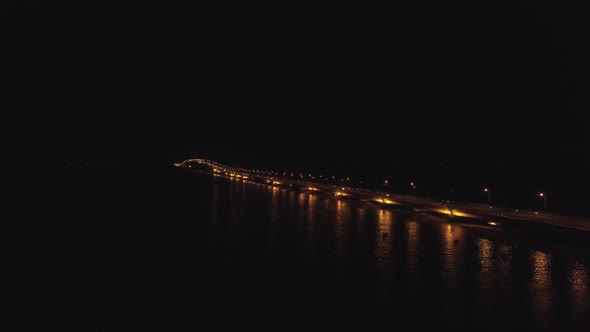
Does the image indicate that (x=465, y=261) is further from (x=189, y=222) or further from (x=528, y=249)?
(x=189, y=222)

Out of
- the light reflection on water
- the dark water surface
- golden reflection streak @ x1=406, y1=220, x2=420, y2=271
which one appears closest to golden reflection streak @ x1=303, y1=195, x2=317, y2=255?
the light reflection on water

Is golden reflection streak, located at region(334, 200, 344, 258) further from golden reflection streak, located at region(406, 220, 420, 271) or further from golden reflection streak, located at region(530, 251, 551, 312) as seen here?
golden reflection streak, located at region(530, 251, 551, 312)

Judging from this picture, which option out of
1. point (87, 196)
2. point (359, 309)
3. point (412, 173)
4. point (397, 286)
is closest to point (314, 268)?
point (397, 286)

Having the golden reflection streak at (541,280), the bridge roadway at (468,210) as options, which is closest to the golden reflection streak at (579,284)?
the golden reflection streak at (541,280)

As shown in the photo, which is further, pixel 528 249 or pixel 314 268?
pixel 528 249

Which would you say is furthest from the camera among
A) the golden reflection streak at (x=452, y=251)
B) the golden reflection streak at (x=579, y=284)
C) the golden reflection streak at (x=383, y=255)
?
the golden reflection streak at (x=452, y=251)

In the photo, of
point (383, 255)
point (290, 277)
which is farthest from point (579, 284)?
point (290, 277)

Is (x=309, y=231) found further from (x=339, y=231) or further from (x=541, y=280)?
(x=541, y=280)

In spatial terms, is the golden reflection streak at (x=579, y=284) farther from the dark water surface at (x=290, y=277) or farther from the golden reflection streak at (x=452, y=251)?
the golden reflection streak at (x=452, y=251)
